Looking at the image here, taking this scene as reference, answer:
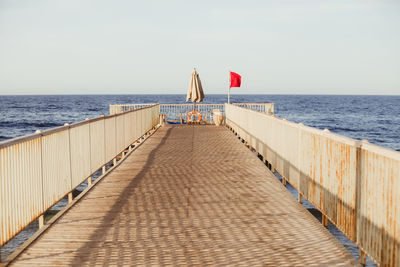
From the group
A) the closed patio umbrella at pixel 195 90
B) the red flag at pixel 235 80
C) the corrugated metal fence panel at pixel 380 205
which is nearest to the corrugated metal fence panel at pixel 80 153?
the corrugated metal fence panel at pixel 380 205

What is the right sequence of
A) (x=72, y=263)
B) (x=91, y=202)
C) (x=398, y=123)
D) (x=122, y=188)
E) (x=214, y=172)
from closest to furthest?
(x=72, y=263)
(x=91, y=202)
(x=122, y=188)
(x=214, y=172)
(x=398, y=123)

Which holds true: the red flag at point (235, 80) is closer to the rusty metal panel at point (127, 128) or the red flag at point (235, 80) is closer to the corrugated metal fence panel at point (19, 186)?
the rusty metal panel at point (127, 128)

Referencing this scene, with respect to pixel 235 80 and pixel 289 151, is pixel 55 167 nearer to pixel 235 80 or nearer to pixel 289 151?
pixel 289 151

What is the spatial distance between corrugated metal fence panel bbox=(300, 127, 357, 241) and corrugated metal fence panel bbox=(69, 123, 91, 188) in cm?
387

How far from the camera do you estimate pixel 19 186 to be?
4812 millimetres

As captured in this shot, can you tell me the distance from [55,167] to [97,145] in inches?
115

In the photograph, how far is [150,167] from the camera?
34.3ft

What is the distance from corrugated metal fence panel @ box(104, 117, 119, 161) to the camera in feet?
33.1

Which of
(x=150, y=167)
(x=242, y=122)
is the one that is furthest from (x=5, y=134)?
(x=150, y=167)

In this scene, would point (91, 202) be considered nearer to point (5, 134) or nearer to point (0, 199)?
point (0, 199)

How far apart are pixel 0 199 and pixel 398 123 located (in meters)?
61.5

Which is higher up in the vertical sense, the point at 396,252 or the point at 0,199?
the point at 0,199

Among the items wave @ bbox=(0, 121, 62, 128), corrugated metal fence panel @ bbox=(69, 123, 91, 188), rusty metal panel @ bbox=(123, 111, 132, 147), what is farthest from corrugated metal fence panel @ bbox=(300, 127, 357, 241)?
wave @ bbox=(0, 121, 62, 128)

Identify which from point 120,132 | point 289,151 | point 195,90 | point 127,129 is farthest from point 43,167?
point 195,90
